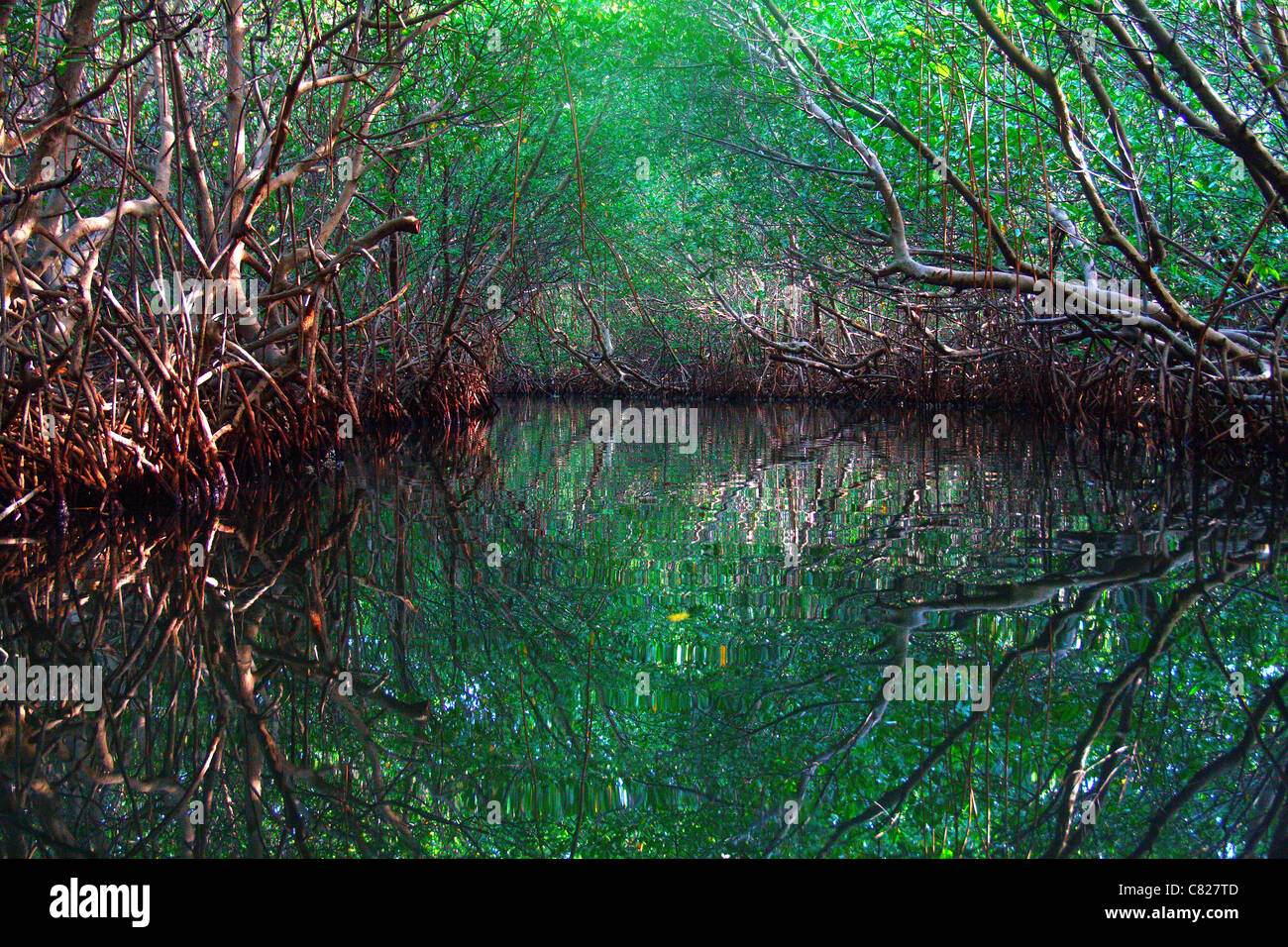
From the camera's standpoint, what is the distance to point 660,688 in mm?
1925

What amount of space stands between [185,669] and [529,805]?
3.38ft

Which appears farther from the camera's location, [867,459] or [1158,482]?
[867,459]

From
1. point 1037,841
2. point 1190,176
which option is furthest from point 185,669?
point 1190,176

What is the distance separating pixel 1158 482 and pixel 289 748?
14.9 feet

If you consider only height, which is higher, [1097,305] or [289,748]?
[1097,305]

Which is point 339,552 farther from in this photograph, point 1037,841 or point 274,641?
point 1037,841

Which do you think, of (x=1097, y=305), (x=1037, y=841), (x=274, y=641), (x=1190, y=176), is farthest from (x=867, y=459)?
(x=1037, y=841)

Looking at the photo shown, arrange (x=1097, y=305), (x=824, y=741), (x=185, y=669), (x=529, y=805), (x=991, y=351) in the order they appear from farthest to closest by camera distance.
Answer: (x=991, y=351), (x=1097, y=305), (x=185, y=669), (x=824, y=741), (x=529, y=805)

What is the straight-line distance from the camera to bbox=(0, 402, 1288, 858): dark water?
56.1 inches

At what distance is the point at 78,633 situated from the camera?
2.36 meters

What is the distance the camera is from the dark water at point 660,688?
142 cm
